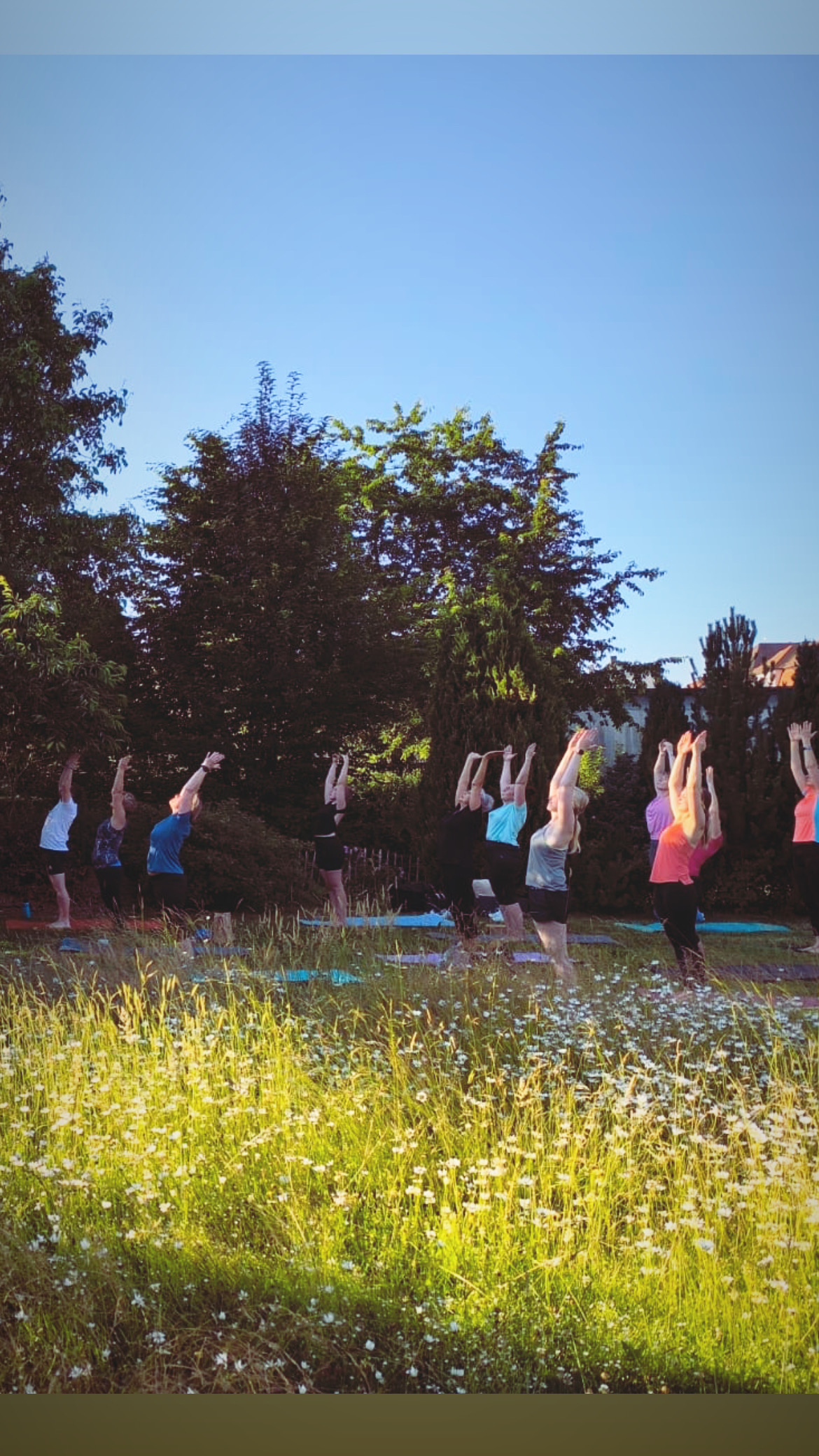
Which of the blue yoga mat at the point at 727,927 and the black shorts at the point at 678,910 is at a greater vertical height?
the black shorts at the point at 678,910

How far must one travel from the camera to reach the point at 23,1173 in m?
3.37

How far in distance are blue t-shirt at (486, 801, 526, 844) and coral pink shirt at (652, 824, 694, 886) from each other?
6.64 ft

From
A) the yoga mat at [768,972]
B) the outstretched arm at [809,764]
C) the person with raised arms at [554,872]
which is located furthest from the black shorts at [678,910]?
the outstretched arm at [809,764]

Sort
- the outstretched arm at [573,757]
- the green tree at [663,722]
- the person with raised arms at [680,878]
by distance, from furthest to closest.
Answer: the green tree at [663,722], the person with raised arms at [680,878], the outstretched arm at [573,757]

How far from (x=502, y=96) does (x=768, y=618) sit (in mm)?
2600

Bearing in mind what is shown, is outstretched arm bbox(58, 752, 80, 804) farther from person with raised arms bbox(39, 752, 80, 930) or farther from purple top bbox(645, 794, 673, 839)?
purple top bbox(645, 794, 673, 839)

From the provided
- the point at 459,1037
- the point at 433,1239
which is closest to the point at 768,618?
the point at 459,1037

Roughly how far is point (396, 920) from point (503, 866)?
1.15 meters

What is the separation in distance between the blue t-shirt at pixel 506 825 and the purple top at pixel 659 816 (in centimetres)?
107

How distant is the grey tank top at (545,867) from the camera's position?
237 inches

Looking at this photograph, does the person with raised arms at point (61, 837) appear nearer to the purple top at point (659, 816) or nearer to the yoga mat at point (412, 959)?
the yoga mat at point (412, 959)

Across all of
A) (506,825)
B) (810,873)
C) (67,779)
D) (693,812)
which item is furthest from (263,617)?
(693,812)

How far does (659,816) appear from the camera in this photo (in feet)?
27.9

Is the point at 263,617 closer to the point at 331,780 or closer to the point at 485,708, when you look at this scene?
the point at 485,708
